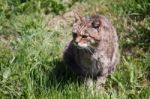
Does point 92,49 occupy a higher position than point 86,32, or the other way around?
point 86,32

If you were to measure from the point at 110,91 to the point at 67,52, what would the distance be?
0.59 meters

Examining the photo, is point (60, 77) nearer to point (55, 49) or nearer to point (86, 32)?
point (55, 49)

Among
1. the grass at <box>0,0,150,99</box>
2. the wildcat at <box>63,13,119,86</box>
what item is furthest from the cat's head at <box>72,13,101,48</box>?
the grass at <box>0,0,150,99</box>

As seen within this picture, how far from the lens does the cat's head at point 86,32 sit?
4.15 meters

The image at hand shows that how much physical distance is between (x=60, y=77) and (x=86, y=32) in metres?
0.70

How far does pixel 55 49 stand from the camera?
4953 millimetres

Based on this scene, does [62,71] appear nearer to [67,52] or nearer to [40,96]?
[67,52]

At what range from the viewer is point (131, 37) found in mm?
5199

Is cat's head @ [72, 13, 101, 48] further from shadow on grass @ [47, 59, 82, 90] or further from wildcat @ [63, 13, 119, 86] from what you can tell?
shadow on grass @ [47, 59, 82, 90]

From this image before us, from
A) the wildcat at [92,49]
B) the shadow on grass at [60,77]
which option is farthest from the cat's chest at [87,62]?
the shadow on grass at [60,77]

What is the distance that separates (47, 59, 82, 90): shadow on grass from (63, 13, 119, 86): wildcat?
0.23 ft

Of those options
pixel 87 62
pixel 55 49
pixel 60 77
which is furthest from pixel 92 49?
pixel 55 49

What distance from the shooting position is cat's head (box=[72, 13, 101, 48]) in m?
4.15

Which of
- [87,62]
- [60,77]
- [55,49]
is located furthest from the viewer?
[55,49]
